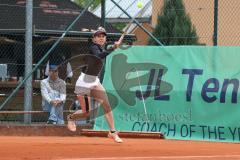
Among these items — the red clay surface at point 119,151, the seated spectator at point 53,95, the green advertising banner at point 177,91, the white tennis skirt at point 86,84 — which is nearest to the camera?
the red clay surface at point 119,151

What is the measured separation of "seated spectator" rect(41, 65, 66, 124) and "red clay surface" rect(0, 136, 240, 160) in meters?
3.16

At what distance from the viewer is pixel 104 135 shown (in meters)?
14.8

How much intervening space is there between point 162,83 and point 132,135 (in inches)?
47.9

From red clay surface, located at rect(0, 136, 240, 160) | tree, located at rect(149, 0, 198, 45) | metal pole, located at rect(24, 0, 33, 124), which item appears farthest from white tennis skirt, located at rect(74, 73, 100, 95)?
tree, located at rect(149, 0, 198, 45)

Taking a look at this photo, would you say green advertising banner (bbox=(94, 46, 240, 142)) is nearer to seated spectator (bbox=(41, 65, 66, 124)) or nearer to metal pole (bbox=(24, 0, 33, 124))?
seated spectator (bbox=(41, 65, 66, 124))

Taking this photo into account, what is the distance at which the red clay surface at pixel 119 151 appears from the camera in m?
9.45

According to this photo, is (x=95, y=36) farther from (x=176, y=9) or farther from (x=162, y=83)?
(x=176, y=9)

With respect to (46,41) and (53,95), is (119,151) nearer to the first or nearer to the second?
(53,95)

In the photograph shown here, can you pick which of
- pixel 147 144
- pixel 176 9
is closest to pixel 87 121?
pixel 147 144

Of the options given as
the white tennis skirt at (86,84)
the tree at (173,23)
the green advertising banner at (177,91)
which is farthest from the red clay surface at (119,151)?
the tree at (173,23)

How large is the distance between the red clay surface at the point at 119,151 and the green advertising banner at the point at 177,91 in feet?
2.50

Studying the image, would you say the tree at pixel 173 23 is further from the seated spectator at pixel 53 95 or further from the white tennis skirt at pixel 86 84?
the white tennis skirt at pixel 86 84

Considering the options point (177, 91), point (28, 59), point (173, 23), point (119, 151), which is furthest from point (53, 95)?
point (173, 23)

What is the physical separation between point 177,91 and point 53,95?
3.09 metres
